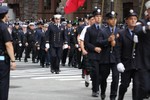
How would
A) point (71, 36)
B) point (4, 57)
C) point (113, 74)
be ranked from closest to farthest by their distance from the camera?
point (4, 57) → point (113, 74) → point (71, 36)

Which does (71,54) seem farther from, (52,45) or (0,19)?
(0,19)

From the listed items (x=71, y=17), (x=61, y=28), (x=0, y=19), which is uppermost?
(x=0, y=19)

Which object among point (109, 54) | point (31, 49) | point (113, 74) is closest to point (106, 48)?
point (109, 54)

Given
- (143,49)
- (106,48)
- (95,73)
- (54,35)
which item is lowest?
(54,35)

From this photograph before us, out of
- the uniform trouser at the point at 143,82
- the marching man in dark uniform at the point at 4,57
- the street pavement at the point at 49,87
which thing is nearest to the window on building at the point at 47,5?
the street pavement at the point at 49,87

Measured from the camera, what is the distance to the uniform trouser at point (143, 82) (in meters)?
8.88

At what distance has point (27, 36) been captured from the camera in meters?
26.1

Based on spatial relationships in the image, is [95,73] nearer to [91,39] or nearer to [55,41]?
[91,39]

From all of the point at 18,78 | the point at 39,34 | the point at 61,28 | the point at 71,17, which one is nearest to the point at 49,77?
the point at 18,78

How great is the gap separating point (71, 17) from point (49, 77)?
25120 millimetres

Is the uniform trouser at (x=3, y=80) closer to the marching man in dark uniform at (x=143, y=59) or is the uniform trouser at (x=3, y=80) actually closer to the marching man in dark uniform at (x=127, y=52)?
the marching man in dark uniform at (x=127, y=52)

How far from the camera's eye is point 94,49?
457 inches

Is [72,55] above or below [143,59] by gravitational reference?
below

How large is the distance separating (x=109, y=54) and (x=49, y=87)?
11.0ft
